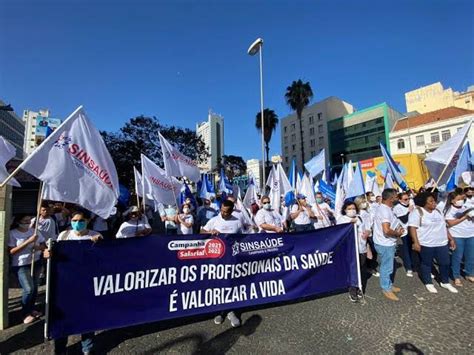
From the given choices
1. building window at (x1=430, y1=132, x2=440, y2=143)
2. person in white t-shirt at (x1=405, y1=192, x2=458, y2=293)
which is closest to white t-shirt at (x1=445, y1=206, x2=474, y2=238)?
person in white t-shirt at (x1=405, y1=192, x2=458, y2=293)

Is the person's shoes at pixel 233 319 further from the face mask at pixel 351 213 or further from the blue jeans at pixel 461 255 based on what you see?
the blue jeans at pixel 461 255

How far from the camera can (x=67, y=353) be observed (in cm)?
312

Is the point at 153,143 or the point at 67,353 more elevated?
the point at 153,143

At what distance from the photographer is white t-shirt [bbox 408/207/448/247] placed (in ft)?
16.0

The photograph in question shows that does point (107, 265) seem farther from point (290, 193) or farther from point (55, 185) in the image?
point (290, 193)

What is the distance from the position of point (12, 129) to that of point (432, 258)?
74850 millimetres

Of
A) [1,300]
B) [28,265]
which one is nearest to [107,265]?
[28,265]

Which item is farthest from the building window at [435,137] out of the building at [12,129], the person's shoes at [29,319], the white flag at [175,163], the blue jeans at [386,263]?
the building at [12,129]

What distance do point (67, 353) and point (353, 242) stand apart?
4.36 m

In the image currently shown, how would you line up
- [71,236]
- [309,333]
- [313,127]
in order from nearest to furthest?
[71,236], [309,333], [313,127]

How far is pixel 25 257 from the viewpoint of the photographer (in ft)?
12.6

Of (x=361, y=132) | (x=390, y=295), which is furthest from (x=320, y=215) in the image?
(x=361, y=132)

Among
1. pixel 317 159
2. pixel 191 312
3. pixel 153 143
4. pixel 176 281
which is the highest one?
pixel 153 143

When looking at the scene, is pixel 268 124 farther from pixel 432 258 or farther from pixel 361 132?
pixel 432 258
